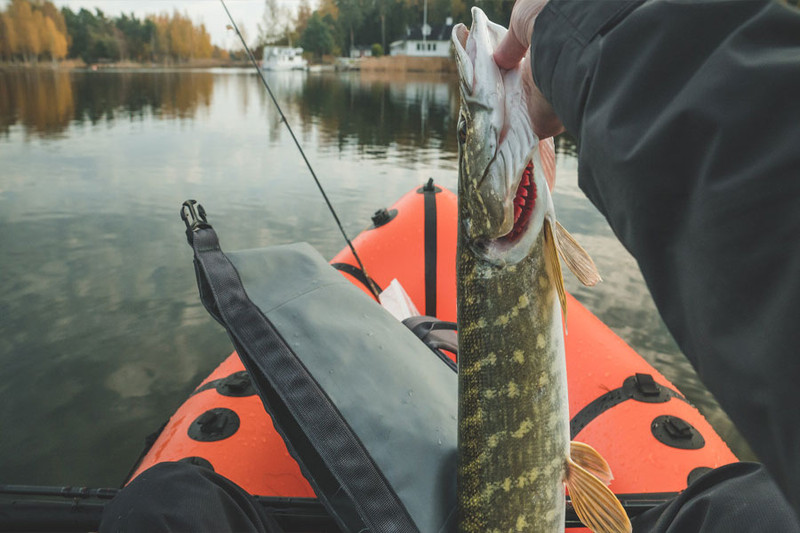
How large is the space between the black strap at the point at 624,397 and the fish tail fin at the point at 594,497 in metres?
0.84

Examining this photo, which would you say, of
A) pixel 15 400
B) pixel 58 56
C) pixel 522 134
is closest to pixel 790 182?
pixel 522 134

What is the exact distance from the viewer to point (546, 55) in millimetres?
942

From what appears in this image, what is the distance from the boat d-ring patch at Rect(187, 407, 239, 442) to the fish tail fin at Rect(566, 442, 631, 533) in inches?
54.0

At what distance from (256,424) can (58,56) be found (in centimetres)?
7777

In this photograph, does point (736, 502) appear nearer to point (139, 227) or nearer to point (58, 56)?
point (139, 227)

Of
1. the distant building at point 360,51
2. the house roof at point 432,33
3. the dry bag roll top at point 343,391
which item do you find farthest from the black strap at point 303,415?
the distant building at point 360,51

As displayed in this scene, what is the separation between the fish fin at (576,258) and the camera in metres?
1.36

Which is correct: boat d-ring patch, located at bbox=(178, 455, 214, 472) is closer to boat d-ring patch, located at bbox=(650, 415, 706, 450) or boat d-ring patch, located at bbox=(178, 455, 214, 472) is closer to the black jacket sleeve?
the black jacket sleeve

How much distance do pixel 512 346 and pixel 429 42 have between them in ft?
210

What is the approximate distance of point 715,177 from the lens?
23.9 inches

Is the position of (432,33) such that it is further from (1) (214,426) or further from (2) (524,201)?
(2) (524,201)

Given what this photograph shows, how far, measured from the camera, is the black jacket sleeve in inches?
21.0

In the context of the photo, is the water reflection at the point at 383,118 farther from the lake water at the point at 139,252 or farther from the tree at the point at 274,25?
the tree at the point at 274,25

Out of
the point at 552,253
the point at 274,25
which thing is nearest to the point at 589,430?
the point at 552,253
